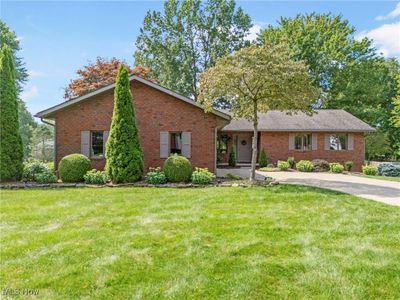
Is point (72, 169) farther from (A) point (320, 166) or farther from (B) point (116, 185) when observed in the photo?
(A) point (320, 166)

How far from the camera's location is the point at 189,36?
33.0 meters

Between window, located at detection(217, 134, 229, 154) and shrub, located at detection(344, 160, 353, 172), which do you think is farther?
window, located at detection(217, 134, 229, 154)

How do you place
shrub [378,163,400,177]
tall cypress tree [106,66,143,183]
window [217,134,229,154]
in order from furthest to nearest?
window [217,134,229,154] → shrub [378,163,400,177] → tall cypress tree [106,66,143,183]

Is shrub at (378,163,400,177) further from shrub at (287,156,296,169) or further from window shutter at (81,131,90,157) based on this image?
window shutter at (81,131,90,157)

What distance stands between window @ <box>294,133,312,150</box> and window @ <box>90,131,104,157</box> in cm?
1297

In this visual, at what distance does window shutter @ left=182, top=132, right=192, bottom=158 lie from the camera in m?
13.9

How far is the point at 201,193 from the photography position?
921 centimetres

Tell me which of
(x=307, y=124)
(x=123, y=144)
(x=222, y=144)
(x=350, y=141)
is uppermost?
(x=307, y=124)

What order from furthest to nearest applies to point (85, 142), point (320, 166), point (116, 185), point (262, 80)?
point (320, 166) < point (85, 142) < point (262, 80) < point (116, 185)

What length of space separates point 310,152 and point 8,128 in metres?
17.4

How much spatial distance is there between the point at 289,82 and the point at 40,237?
30.3 ft

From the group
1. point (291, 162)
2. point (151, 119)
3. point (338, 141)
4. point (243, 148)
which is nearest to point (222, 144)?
point (243, 148)

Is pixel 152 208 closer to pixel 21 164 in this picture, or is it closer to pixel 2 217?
pixel 2 217

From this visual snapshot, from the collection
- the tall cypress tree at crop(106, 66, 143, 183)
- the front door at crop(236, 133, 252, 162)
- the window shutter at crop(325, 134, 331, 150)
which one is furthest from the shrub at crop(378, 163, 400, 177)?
the tall cypress tree at crop(106, 66, 143, 183)
